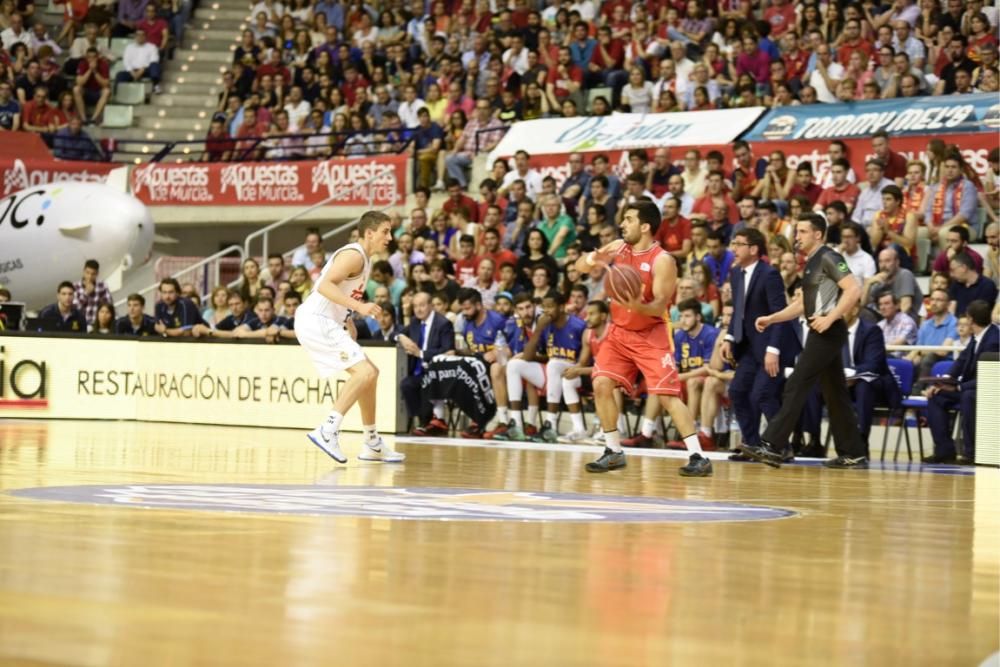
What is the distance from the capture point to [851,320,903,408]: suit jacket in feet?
51.4

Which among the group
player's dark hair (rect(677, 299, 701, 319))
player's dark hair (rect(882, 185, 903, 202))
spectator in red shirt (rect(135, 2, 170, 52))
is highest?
spectator in red shirt (rect(135, 2, 170, 52))

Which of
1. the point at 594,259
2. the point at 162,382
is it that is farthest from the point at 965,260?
the point at 162,382

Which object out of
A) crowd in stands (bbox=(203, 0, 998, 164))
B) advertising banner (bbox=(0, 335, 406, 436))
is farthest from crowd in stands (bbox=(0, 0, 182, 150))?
advertising banner (bbox=(0, 335, 406, 436))

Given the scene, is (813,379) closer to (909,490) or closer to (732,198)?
(909,490)

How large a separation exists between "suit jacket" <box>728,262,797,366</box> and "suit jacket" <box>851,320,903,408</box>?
85 cm

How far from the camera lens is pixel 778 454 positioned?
13344 mm

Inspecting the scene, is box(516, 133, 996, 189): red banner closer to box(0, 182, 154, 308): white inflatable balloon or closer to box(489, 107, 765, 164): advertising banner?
box(489, 107, 765, 164): advertising banner

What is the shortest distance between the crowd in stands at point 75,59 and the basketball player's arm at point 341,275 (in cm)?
1869

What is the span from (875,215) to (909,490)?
279 inches

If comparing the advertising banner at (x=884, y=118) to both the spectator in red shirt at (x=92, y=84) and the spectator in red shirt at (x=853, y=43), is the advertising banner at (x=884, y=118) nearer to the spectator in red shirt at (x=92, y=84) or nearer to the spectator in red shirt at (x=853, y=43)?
the spectator in red shirt at (x=853, y=43)

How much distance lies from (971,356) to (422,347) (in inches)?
247

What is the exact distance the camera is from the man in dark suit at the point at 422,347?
60.6ft

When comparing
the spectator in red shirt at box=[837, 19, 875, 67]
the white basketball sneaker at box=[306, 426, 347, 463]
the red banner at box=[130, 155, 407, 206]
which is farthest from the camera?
the red banner at box=[130, 155, 407, 206]

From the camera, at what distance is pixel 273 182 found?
90.9 feet
